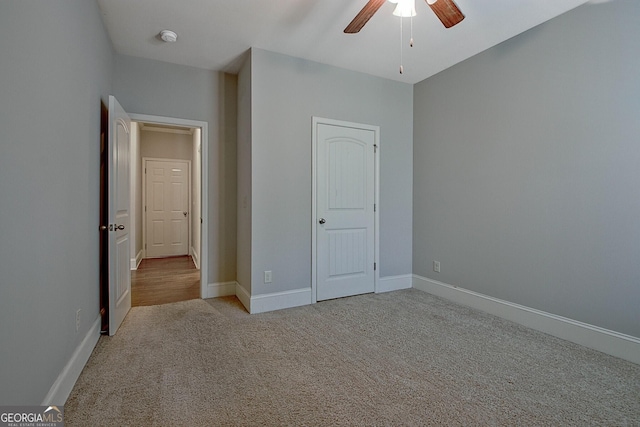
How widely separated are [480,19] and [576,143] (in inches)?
52.6

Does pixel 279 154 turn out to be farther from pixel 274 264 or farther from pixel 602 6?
pixel 602 6

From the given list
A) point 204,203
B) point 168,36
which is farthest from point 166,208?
point 168,36

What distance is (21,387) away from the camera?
1.24 meters

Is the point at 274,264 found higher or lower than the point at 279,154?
lower

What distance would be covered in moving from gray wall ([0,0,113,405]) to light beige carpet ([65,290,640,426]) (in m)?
0.45

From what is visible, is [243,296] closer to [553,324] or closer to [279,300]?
[279,300]

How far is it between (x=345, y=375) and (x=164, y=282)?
3405 mm

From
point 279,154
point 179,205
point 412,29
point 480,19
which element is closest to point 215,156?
point 279,154

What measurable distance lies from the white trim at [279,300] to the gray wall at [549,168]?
1.70 meters

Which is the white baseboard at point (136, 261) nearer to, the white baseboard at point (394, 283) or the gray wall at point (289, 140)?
the gray wall at point (289, 140)
